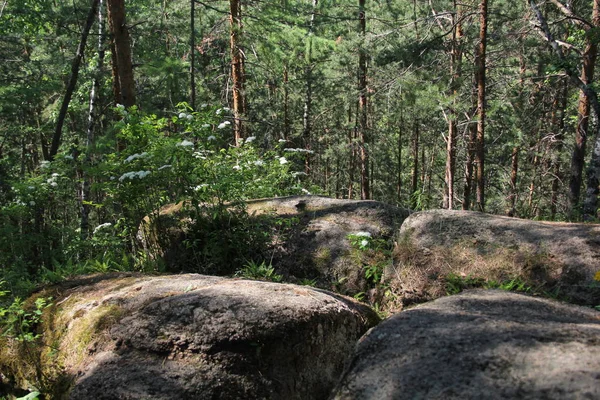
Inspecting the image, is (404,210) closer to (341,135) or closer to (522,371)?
(522,371)

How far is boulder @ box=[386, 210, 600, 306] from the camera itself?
3984 millimetres

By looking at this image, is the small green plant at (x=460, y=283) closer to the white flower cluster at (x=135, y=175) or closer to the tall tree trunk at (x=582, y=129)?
the white flower cluster at (x=135, y=175)

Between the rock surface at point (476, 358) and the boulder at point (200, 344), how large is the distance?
795 mm

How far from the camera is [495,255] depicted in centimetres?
438

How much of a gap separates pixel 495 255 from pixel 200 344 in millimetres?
3204

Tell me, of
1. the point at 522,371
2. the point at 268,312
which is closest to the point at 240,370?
the point at 268,312

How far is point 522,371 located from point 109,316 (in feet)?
9.06

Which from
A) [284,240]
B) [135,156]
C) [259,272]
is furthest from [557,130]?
[135,156]

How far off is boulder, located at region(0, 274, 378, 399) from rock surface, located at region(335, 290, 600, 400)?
79cm

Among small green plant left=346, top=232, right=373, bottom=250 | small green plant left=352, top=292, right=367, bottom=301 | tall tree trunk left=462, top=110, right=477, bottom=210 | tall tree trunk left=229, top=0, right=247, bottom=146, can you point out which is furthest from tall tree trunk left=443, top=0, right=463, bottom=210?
small green plant left=352, top=292, right=367, bottom=301

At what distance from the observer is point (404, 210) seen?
6156mm

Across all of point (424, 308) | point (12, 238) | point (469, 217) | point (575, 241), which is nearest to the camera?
point (424, 308)

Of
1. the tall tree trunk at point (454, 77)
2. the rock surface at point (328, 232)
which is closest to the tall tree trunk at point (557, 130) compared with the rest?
the tall tree trunk at point (454, 77)

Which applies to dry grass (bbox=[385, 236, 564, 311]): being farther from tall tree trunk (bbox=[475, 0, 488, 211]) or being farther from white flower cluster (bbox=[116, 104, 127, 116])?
tall tree trunk (bbox=[475, 0, 488, 211])
